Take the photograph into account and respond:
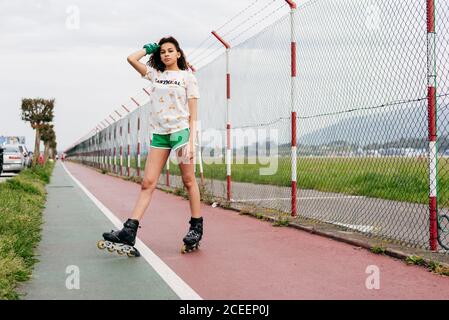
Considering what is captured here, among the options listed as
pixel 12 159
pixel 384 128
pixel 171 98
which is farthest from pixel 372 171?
pixel 12 159

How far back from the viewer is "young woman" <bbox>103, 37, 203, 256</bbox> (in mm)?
5969

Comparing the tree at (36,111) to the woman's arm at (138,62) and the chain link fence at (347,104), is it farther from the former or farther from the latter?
the woman's arm at (138,62)

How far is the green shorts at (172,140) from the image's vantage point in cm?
602

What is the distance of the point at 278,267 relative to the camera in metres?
5.45

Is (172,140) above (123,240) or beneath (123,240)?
above

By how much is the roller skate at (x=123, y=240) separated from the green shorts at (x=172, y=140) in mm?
827

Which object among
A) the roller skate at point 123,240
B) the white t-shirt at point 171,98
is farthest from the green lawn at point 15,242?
the white t-shirt at point 171,98

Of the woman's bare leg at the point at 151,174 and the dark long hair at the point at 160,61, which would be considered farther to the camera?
the dark long hair at the point at 160,61

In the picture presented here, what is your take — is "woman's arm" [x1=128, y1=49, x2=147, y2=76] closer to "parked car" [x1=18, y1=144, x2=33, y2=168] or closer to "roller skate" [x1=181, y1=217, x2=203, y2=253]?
"roller skate" [x1=181, y1=217, x2=203, y2=253]

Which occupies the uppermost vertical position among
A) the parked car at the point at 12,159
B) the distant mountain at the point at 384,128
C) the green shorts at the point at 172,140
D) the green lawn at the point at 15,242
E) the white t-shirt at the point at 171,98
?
the white t-shirt at the point at 171,98

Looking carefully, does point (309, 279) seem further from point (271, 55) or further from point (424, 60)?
point (271, 55)

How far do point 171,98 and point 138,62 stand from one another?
616 mm

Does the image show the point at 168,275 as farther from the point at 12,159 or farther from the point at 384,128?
the point at 12,159

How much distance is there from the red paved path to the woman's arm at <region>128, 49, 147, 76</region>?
6.28 feet
